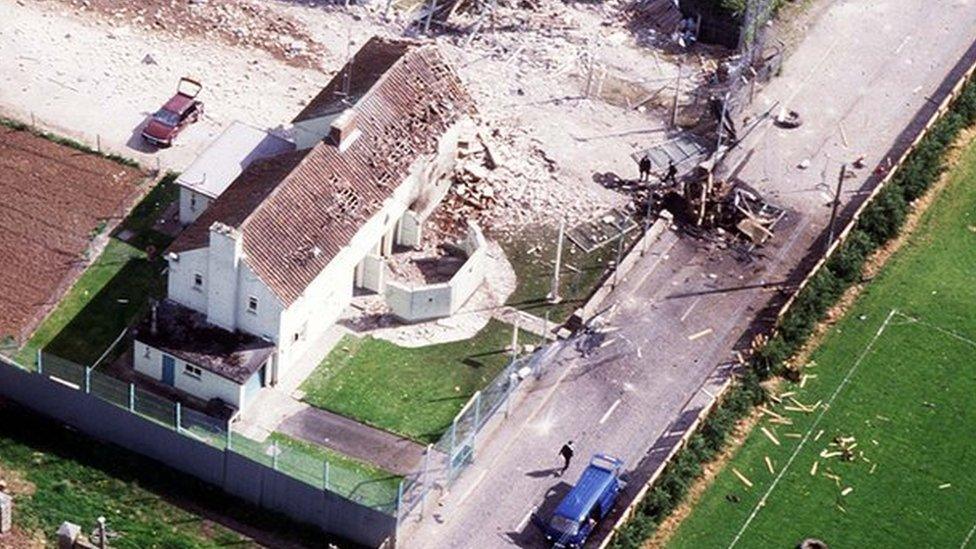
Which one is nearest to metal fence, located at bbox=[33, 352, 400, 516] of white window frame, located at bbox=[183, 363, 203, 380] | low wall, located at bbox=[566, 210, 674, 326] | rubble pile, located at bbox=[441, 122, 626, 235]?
white window frame, located at bbox=[183, 363, 203, 380]

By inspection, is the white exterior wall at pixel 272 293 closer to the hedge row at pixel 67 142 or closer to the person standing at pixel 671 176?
the hedge row at pixel 67 142

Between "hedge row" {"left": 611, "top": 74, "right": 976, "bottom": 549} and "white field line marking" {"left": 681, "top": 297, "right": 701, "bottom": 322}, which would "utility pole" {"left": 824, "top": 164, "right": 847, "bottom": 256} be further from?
"white field line marking" {"left": 681, "top": 297, "right": 701, "bottom": 322}

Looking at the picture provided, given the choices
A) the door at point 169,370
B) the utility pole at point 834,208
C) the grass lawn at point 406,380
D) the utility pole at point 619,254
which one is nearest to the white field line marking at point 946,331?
the utility pole at point 834,208

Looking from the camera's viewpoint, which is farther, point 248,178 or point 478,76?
point 478,76

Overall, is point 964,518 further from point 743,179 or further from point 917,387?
point 743,179

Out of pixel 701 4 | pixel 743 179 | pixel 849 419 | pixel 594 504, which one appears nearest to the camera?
pixel 594 504

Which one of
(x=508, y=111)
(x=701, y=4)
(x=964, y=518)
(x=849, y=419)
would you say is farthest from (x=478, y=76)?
(x=964, y=518)
